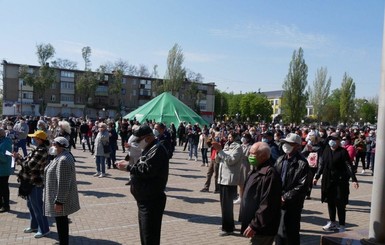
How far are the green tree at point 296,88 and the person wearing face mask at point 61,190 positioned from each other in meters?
66.8

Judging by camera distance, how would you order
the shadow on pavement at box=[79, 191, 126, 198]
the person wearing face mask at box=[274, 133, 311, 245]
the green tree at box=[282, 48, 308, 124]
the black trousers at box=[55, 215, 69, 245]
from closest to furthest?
the person wearing face mask at box=[274, 133, 311, 245] < the black trousers at box=[55, 215, 69, 245] < the shadow on pavement at box=[79, 191, 126, 198] < the green tree at box=[282, 48, 308, 124]

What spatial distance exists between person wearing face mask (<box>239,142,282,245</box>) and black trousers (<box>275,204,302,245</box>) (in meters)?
1.13

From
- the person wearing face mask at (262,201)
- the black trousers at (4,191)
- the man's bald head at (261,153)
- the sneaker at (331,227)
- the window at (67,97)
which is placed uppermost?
the window at (67,97)

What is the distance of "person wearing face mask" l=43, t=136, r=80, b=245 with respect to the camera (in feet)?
18.0

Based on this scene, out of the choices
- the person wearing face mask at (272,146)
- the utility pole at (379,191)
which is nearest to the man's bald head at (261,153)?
the utility pole at (379,191)

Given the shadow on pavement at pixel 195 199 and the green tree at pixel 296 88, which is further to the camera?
the green tree at pixel 296 88

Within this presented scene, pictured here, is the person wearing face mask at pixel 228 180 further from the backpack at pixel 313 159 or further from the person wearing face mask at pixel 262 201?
the backpack at pixel 313 159

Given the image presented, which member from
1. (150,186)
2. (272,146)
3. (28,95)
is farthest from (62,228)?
(28,95)

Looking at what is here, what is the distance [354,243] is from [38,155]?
513 cm

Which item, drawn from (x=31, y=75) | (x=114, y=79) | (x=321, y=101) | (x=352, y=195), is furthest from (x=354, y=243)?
(x=321, y=101)

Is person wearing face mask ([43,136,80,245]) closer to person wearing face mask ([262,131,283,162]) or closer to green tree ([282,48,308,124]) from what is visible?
person wearing face mask ([262,131,283,162])

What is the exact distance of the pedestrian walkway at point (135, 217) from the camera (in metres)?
6.68

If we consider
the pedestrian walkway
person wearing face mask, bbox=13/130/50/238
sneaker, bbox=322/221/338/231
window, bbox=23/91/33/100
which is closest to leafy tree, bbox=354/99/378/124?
window, bbox=23/91/33/100

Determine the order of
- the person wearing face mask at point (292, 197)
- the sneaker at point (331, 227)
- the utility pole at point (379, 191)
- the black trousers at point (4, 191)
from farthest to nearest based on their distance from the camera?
the black trousers at point (4, 191) → the sneaker at point (331, 227) → the person wearing face mask at point (292, 197) → the utility pole at point (379, 191)
